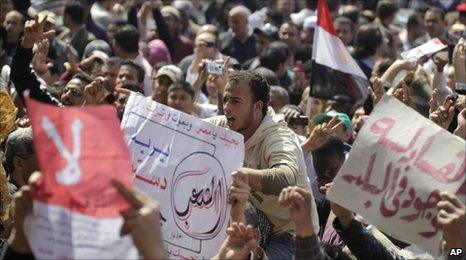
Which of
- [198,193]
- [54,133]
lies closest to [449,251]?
[198,193]

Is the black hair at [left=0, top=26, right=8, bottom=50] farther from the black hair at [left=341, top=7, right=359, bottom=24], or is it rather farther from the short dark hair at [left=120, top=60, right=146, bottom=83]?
the black hair at [left=341, top=7, right=359, bottom=24]

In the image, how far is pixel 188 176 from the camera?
21.7ft

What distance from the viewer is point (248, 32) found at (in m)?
15.9

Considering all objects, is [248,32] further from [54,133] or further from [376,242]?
[54,133]

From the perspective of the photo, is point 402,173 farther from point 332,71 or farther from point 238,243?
point 332,71

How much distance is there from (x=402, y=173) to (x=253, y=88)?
1899mm

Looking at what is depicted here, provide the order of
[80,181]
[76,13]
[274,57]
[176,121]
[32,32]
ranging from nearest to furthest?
[80,181] < [176,121] < [32,32] < [274,57] < [76,13]

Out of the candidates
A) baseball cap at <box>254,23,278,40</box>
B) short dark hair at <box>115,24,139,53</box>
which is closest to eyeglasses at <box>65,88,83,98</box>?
short dark hair at <box>115,24,139,53</box>

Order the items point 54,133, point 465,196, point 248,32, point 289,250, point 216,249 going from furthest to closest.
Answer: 1. point 248,32
2. point 289,250
3. point 216,249
4. point 465,196
5. point 54,133

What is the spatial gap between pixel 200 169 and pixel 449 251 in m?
1.49

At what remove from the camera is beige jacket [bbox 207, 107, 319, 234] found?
23.0 ft

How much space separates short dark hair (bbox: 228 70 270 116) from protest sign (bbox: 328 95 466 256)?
5.61ft

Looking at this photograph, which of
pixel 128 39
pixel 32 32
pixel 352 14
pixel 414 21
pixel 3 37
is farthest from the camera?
pixel 352 14

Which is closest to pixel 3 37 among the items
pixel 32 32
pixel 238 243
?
pixel 32 32
